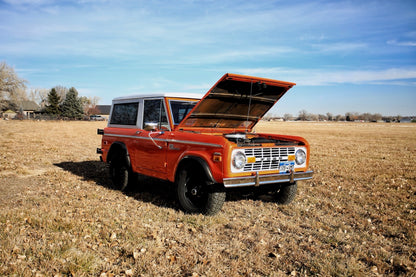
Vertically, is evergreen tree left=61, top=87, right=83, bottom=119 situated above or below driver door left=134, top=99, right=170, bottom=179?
above

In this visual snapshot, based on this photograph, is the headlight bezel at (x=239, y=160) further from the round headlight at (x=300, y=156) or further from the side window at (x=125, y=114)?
the side window at (x=125, y=114)

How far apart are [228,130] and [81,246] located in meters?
3.80

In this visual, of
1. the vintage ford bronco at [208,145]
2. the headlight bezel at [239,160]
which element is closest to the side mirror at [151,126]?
the vintage ford bronco at [208,145]

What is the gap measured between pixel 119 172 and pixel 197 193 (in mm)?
2793

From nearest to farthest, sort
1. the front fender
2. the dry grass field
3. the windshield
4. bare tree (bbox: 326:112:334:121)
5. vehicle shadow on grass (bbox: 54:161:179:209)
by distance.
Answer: the dry grass field < the front fender < the windshield < vehicle shadow on grass (bbox: 54:161:179:209) < bare tree (bbox: 326:112:334:121)

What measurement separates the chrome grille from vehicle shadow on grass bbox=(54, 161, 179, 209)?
182cm

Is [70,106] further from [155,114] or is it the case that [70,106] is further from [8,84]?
[155,114]

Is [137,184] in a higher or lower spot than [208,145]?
lower

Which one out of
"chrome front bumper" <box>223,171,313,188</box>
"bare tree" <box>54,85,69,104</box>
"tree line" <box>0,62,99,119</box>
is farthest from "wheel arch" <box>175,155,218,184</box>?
"bare tree" <box>54,85,69,104</box>

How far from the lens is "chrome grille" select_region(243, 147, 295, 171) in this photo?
16.2ft

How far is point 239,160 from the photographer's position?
15.6ft

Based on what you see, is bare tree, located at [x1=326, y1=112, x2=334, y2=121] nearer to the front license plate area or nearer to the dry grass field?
the dry grass field

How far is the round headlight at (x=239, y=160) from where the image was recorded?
4723 millimetres

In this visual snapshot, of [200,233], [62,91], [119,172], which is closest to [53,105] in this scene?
[62,91]
